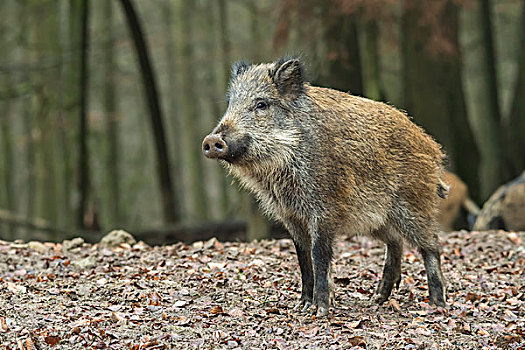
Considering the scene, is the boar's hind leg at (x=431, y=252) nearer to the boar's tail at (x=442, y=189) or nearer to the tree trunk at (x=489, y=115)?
the boar's tail at (x=442, y=189)

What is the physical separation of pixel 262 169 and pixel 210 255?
2211mm

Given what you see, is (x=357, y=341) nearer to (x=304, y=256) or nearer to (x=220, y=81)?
(x=304, y=256)

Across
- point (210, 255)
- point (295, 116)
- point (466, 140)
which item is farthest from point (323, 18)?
point (295, 116)

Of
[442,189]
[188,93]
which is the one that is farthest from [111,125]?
[442,189]

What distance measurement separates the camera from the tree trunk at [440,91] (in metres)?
13.8

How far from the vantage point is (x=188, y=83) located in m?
21.5

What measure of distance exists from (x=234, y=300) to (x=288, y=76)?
2.02 metres

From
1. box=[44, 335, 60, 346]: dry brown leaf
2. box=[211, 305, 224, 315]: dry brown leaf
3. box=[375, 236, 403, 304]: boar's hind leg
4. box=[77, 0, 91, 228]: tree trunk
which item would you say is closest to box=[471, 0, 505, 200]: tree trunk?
box=[77, 0, 91, 228]: tree trunk

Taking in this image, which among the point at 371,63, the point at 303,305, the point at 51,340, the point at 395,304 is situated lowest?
the point at 395,304

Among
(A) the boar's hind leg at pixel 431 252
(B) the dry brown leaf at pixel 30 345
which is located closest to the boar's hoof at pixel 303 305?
(A) the boar's hind leg at pixel 431 252

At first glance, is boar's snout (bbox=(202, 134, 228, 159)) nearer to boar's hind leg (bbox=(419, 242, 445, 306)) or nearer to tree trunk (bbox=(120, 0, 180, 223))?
boar's hind leg (bbox=(419, 242, 445, 306))

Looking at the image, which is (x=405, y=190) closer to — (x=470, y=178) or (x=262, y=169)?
(x=262, y=169)

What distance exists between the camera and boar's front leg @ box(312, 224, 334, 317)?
608cm

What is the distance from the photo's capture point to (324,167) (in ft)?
20.2
